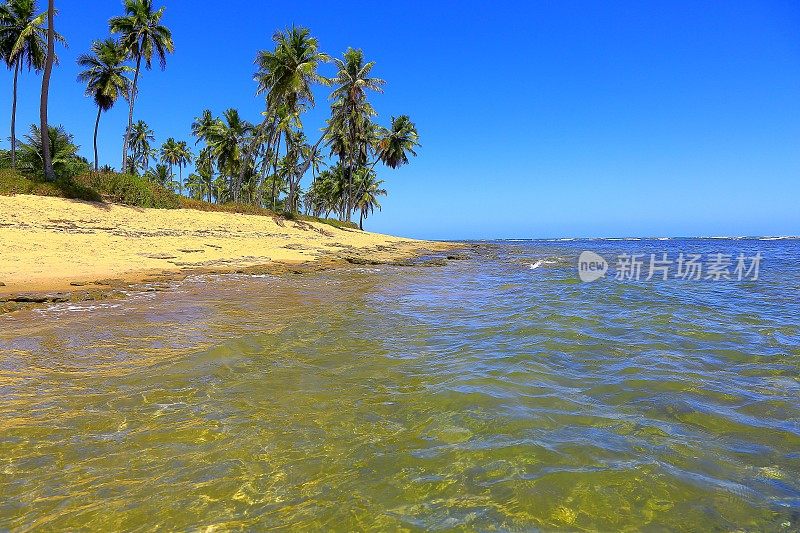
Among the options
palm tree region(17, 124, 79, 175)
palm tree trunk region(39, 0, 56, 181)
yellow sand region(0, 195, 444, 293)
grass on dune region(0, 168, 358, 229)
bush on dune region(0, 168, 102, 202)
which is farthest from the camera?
palm tree region(17, 124, 79, 175)

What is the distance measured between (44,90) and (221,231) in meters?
10.3

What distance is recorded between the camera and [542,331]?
254 inches

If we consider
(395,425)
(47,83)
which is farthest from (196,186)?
(395,425)

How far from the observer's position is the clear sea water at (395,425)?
224cm

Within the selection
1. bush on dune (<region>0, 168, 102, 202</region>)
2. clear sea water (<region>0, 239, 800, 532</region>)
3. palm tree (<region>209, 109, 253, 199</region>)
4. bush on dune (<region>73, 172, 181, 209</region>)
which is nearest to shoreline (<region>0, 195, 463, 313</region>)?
bush on dune (<region>0, 168, 102, 202</region>)

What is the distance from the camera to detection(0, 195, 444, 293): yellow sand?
11.4 metres

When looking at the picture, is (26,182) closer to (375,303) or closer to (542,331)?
(375,303)

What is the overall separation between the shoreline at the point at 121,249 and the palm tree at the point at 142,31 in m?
15.5

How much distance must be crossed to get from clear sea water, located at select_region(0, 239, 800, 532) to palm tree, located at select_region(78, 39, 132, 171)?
35.6m

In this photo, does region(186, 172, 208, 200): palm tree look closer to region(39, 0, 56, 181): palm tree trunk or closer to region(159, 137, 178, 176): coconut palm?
region(159, 137, 178, 176): coconut palm

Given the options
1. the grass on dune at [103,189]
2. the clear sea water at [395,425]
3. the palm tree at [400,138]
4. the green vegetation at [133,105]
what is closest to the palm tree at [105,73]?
the green vegetation at [133,105]

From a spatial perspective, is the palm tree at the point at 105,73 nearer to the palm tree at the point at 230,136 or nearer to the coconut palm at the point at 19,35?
the coconut palm at the point at 19,35

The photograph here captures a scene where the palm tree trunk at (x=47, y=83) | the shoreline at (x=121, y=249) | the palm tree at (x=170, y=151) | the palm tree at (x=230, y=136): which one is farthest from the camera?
the palm tree at (x=170, y=151)

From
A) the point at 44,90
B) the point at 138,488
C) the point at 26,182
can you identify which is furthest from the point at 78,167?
the point at 138,488
